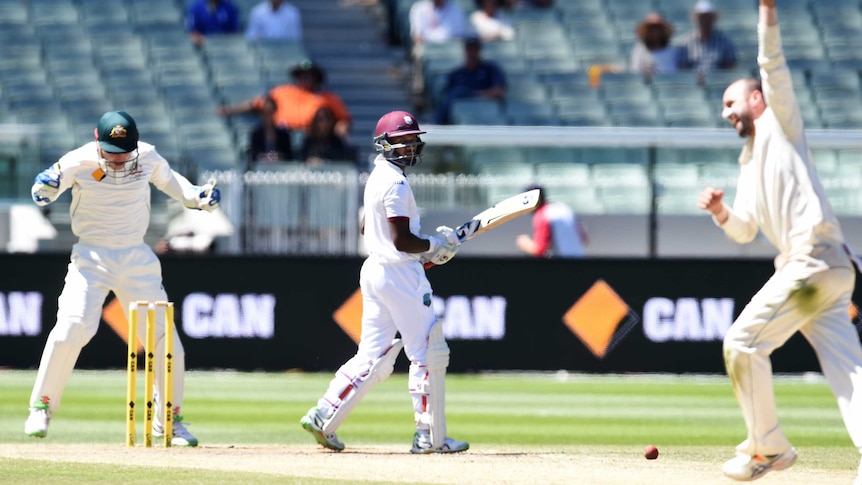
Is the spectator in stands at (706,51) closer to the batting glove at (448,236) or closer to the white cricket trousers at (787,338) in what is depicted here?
the batting glove at (448,236)

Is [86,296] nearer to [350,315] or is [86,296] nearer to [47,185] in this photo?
[47,185]

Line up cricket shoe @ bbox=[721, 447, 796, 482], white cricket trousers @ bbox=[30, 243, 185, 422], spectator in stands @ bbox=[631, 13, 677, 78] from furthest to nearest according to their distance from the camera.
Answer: spectator in stands @ bbox=[631, 13, 677, 78] < white cricket trousers @ bbox=[30, 243, 185, 422] < cricket shoe @ bbox=[721, 447, 796, 482]

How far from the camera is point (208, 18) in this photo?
795 inches

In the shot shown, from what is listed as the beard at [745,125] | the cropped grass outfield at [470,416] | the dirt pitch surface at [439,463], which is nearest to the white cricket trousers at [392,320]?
the dirt pitch surface at [439,463]

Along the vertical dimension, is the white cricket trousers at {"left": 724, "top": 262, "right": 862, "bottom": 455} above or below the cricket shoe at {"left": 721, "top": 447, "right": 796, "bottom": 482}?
above

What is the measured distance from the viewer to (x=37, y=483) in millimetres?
7070

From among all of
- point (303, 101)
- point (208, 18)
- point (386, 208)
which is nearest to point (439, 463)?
point (386, 208)

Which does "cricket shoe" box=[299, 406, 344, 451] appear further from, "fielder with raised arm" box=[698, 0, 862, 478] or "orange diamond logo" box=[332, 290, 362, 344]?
"orange diamond logo" box=[332, 290, 362, 344]

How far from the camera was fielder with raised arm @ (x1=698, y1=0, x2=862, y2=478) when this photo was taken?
269 inches

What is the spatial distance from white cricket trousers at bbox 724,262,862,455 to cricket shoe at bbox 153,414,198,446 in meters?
3.55

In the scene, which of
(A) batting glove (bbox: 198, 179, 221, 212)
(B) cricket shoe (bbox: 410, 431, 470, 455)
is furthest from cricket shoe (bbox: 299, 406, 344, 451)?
(A) batting glove (bbox: 198, 179, 221, 212)

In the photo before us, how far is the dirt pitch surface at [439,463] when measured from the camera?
7.50 meters

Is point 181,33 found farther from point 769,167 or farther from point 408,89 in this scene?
point 769,167

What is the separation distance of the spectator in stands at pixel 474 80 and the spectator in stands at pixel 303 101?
129 cm
